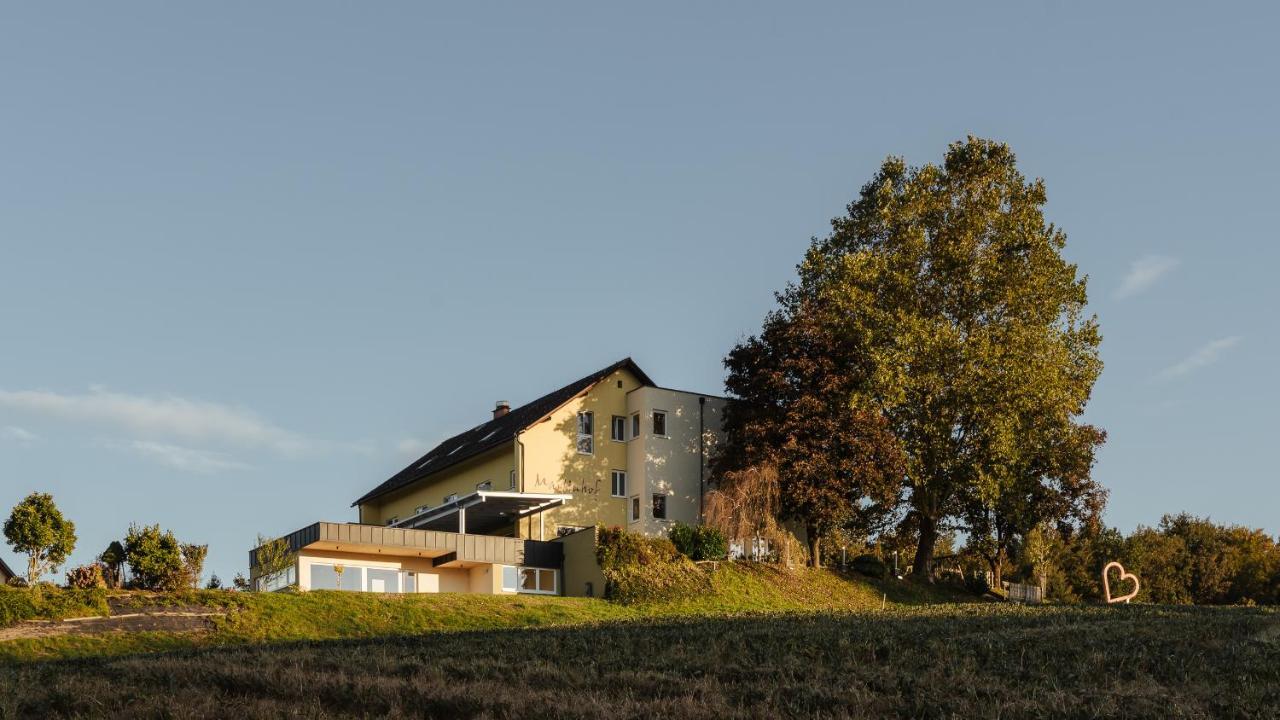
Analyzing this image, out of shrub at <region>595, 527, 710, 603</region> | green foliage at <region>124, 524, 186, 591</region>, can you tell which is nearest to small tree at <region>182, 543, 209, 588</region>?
green foliage at <region>124, 524, 186, 591</region>

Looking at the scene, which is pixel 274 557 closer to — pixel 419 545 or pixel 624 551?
pixel 419 545

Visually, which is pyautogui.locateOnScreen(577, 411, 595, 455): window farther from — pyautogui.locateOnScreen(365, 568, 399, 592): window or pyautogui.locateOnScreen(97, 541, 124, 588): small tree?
pyautogui.locateOnScreen(97, 541, 124, 588): small tree

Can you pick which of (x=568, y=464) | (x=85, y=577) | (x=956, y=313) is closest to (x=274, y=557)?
(x=85, y=577)

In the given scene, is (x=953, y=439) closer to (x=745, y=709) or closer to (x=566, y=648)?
(x=566, y=648)

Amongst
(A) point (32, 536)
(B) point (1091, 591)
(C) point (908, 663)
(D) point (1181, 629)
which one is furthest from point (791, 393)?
(C) point (908, 663)

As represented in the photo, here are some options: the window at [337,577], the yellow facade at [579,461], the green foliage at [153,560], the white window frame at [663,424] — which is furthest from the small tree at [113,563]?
the white window frame at [663,424]

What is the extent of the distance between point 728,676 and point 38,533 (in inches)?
958

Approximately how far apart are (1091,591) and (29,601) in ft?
139

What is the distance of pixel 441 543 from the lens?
141 feet

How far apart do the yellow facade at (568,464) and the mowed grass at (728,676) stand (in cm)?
2523

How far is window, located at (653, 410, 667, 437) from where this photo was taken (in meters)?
50.4

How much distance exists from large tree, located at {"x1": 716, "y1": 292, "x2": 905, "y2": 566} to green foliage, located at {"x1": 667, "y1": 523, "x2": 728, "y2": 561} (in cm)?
281

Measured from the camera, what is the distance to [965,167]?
50094 mm

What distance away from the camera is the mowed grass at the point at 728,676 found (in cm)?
1505
